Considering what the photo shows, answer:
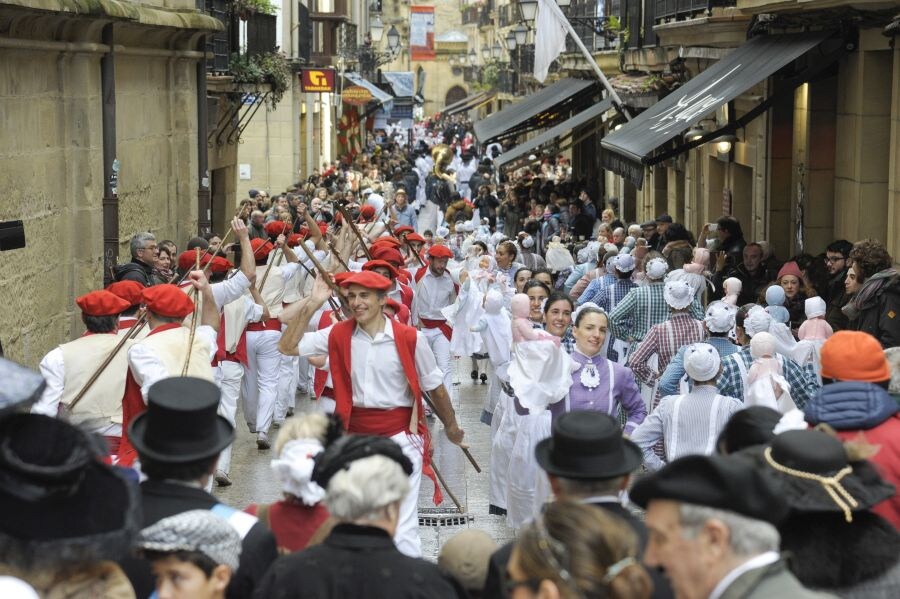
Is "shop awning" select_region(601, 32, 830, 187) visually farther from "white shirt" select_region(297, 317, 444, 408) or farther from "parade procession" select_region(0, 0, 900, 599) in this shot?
"white shirt" select_region(297, 317, 444, 408)

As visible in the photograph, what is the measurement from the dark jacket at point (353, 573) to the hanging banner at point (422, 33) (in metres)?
75.2

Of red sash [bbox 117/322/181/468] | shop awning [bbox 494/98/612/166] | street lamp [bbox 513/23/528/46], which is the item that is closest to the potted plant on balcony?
shop awning [bbox 494/98/612/166]

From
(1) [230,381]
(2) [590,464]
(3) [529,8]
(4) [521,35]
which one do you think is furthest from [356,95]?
(2) [590,464]

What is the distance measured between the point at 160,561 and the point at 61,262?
1020cm

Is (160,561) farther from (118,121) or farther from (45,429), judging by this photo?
(118,121)

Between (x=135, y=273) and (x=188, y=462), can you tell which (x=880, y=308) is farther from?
(x=188, y=462)

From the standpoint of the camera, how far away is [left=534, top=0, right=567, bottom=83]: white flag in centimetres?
2278

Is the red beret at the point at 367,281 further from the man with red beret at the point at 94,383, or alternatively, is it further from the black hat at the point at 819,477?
the black hat at the point at 819,477

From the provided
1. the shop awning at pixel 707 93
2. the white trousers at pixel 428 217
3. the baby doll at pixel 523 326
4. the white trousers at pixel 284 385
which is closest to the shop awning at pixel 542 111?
the white trousers at pixel 428 217

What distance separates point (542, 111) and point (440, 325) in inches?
625

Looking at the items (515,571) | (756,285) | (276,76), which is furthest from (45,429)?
(276,76)

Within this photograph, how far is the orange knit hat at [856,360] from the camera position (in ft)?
19.7

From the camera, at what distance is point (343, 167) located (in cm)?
4094

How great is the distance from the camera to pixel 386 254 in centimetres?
1403
